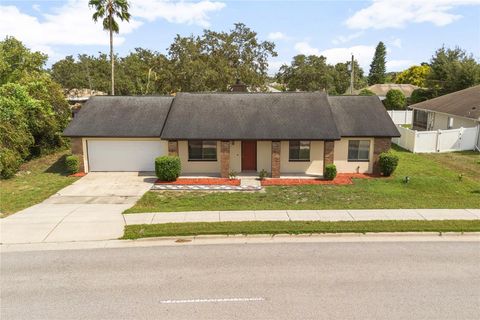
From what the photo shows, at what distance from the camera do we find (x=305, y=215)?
14945 mm

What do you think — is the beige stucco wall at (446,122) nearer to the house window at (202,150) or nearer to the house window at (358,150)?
the house window at (358,150)

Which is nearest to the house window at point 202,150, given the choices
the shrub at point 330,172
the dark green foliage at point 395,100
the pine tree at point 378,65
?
the shrub at point 330,172

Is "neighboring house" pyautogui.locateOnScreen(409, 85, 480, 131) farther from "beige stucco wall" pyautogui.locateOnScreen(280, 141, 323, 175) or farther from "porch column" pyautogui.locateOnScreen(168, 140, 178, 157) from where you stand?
"porch column" pyautogui.locateOnScreen(168, 140, 178, 157)

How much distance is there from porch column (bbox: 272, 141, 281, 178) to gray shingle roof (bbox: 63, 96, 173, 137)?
6.97 metres

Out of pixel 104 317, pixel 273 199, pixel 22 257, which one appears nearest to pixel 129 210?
pixel 22 257

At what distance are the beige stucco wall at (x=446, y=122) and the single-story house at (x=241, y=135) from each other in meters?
10.6

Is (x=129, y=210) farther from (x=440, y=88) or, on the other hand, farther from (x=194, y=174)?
(x=440, y=88)

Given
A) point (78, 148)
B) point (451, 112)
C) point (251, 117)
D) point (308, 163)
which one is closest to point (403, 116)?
point (451, 112)

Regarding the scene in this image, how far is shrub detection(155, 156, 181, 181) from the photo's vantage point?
805 inches

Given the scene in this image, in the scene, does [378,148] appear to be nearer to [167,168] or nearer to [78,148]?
[167,168]

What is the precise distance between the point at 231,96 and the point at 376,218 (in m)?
12.9

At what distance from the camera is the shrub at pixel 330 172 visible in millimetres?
20644

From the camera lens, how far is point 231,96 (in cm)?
2419

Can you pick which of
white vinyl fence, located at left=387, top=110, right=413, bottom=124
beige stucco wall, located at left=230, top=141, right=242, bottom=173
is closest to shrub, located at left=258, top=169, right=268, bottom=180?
beige stucco wall, located at left=230, top=141, right=242, bottom=173
